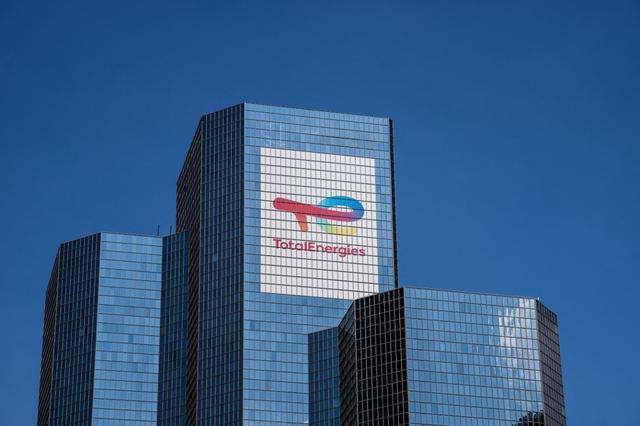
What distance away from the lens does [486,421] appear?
7859 inches

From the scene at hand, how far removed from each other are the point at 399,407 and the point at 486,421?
11.7 meters

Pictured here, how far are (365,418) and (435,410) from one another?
910 centimetres

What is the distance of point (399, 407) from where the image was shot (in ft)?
646

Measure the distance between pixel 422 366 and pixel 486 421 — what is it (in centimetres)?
1068

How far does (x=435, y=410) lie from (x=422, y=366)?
19.4 ft

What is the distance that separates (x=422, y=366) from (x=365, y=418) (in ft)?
32.1

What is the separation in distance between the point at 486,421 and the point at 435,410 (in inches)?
280

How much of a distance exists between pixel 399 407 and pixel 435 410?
15.1 feet

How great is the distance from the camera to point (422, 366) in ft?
655

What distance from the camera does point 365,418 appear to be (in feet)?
656
